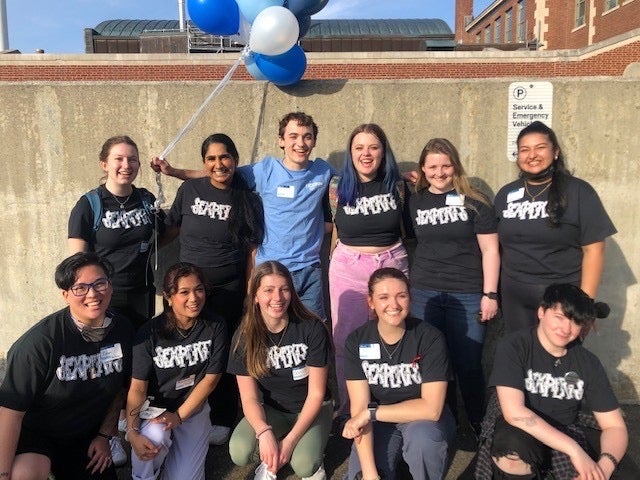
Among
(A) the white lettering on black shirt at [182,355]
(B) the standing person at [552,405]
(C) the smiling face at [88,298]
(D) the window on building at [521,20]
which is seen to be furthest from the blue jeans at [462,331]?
(D) the window on building at [521,20]

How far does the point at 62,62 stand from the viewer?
1569 cm

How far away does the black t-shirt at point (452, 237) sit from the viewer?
123 inches

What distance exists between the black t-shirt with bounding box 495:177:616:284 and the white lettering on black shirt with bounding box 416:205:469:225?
24cm

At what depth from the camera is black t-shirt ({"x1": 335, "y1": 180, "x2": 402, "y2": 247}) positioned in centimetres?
319

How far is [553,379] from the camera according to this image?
2.58 meters

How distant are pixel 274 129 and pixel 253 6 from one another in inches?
35.1

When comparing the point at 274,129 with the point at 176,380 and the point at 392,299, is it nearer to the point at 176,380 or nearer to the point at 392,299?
the point at 392,299

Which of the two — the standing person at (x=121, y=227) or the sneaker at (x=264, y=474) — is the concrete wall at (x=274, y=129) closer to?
the standing person at (x=121, y=227)

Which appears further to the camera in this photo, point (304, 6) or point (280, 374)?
point (304, 6)

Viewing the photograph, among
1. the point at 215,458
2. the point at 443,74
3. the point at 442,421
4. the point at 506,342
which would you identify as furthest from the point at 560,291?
the point at 443,74

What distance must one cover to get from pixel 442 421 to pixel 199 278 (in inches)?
62.7

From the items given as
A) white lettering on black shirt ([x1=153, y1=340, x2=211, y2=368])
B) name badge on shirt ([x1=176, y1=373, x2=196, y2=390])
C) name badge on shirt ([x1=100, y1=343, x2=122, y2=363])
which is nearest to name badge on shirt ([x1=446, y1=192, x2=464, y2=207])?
white lettering on black shirt ([x1=153, y1=340, x2=211, y2=368])

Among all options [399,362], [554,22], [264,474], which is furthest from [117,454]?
[554,22]

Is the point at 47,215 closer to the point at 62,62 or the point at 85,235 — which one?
the point at 85,235
